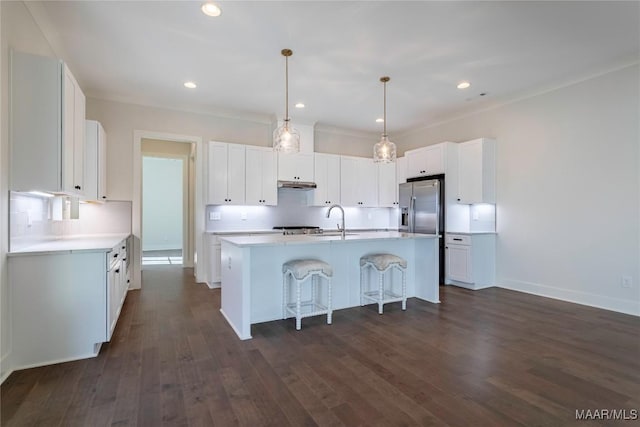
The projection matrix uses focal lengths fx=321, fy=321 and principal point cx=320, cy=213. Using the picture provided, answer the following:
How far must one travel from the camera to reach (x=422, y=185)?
5.66 meters

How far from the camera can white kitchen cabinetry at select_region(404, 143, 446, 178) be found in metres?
5.39

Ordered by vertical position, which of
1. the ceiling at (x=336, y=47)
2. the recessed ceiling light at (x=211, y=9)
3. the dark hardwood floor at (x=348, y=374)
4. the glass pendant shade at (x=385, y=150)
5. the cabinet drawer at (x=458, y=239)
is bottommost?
the dark hardwood floor at (x=348, y=374)

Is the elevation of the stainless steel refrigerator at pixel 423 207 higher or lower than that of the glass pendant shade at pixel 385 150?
lower

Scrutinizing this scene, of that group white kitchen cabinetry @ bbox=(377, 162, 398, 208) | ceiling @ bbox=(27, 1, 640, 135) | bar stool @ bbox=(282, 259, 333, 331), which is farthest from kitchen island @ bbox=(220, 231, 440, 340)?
white kitchen cabinetry @ bbox=(377, 162, 398, 208)

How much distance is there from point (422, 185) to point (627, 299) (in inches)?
118

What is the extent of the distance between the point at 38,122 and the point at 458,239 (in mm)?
5202

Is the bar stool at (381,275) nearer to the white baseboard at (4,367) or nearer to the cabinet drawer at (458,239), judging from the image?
the cabinet drawer at (458,239)

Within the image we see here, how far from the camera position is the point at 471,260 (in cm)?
489

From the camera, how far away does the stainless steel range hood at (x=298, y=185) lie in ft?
18.5

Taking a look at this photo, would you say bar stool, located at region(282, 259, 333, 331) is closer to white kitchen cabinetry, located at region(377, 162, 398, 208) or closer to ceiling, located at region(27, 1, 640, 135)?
ceiling, located at region(27, 1, 640, 135)

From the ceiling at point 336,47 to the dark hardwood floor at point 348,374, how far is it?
2878 mm

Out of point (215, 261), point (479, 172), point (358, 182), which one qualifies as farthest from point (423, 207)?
point (215, 261)

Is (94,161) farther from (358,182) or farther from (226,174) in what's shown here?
(358,182)

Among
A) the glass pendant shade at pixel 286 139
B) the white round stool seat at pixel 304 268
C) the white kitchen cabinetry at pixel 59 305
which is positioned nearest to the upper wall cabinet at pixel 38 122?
the white kitchen cabinetry at pixel 59 305
